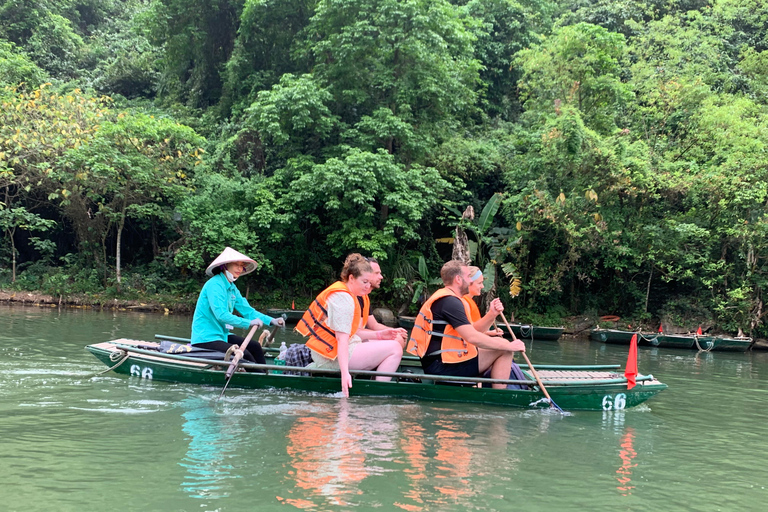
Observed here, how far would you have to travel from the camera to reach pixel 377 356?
656 centimetres

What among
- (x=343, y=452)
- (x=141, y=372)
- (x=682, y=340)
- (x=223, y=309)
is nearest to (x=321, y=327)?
(x=223, y=309)

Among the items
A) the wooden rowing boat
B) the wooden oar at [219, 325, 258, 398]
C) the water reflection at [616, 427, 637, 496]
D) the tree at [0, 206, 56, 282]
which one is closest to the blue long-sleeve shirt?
the wooden oar at [219, 325, 258, 398]

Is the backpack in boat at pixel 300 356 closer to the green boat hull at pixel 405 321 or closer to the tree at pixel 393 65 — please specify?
the green boat hull at pixel 405 321

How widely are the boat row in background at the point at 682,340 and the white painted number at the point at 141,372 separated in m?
11.8

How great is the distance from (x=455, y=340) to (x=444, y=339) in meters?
0.11

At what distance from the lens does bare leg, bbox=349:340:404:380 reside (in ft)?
21.4

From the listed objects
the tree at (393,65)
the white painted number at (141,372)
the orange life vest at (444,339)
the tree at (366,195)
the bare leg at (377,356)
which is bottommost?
the white painted number at (141,372)

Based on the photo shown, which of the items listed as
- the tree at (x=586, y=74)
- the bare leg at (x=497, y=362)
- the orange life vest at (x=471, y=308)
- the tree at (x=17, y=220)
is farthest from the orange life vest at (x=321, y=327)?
the tree at (x=17, y=220)

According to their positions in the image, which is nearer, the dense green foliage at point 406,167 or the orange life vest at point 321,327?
the orange life vest at point 321,327

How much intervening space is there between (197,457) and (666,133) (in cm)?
1747

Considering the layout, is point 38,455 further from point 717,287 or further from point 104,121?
point 717,287

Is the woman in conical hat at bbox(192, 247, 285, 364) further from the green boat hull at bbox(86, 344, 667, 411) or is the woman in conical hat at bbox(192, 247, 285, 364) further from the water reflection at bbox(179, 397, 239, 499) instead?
the water reflection at bbox(179, 397, 239, 499)

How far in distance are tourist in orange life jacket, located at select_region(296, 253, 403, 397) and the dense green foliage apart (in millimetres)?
10009

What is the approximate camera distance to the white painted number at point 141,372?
7.12 metres
